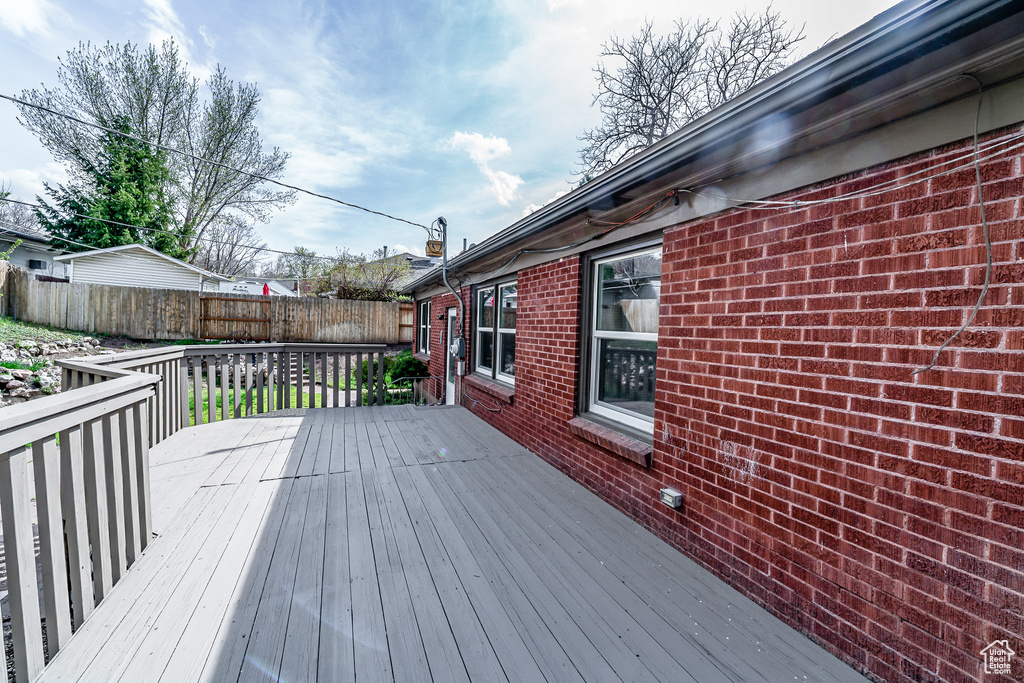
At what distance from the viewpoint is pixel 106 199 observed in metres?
18.7

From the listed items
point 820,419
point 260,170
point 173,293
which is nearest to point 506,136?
point 820,419

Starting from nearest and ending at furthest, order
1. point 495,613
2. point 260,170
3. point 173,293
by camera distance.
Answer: point 495,613 < point 173,293 < point 260,170

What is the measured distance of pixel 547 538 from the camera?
8.48 feet

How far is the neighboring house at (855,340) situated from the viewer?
129 centimetres

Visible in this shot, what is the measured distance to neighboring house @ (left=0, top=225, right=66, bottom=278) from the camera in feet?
60.1

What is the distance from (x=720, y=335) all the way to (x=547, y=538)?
61.7 inches

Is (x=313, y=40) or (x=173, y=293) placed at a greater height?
(x=313, y=40)

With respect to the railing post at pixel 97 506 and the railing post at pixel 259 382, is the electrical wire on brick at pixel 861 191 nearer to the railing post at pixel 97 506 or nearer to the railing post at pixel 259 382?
the railing post at pixel 97 506

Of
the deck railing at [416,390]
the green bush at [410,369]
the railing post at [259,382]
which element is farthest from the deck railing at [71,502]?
the green bush at [410,369]

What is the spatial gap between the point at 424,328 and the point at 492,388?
18.0ft

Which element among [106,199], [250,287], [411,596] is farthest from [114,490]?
[250,287]

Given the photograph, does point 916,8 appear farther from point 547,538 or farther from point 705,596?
point 547,538

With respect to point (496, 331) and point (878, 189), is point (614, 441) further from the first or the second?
point (496, 331)

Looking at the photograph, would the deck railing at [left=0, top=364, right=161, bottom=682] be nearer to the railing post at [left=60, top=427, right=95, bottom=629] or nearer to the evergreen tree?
the railing post at [left=60, top=427, right=95, bottom=629]
